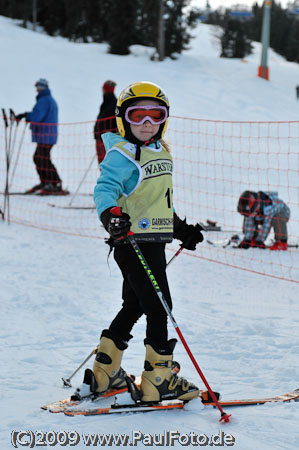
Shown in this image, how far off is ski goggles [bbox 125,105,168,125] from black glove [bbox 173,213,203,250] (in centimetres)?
58

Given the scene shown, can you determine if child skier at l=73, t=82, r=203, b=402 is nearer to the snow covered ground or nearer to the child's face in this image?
the child's face

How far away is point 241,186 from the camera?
11570 millimetres

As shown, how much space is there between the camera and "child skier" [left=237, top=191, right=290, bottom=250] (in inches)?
287

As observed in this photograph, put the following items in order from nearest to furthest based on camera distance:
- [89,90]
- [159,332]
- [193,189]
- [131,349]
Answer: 1. [159,332]
2. [131,349]
3. [193,189]
4. [89,90]

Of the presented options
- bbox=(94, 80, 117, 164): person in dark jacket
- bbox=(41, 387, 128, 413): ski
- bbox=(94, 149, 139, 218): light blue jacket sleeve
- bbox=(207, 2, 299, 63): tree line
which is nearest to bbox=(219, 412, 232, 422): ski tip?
bbox=(41, 387, 128, 413): ski

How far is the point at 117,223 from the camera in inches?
102

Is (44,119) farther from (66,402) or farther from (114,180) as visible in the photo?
(66,402)

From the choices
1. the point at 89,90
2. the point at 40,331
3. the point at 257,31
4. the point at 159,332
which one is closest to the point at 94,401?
the point at 159,332

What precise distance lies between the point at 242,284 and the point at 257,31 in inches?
2044

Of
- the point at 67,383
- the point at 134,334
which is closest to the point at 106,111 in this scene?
the point at 134,334

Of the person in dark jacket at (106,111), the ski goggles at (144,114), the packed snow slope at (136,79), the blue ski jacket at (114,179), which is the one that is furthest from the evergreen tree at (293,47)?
the blue ski jacket at (114,179)

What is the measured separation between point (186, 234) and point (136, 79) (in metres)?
20.3

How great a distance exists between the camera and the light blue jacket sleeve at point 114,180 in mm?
2758

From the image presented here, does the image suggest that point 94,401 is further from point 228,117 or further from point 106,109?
point 228,117
